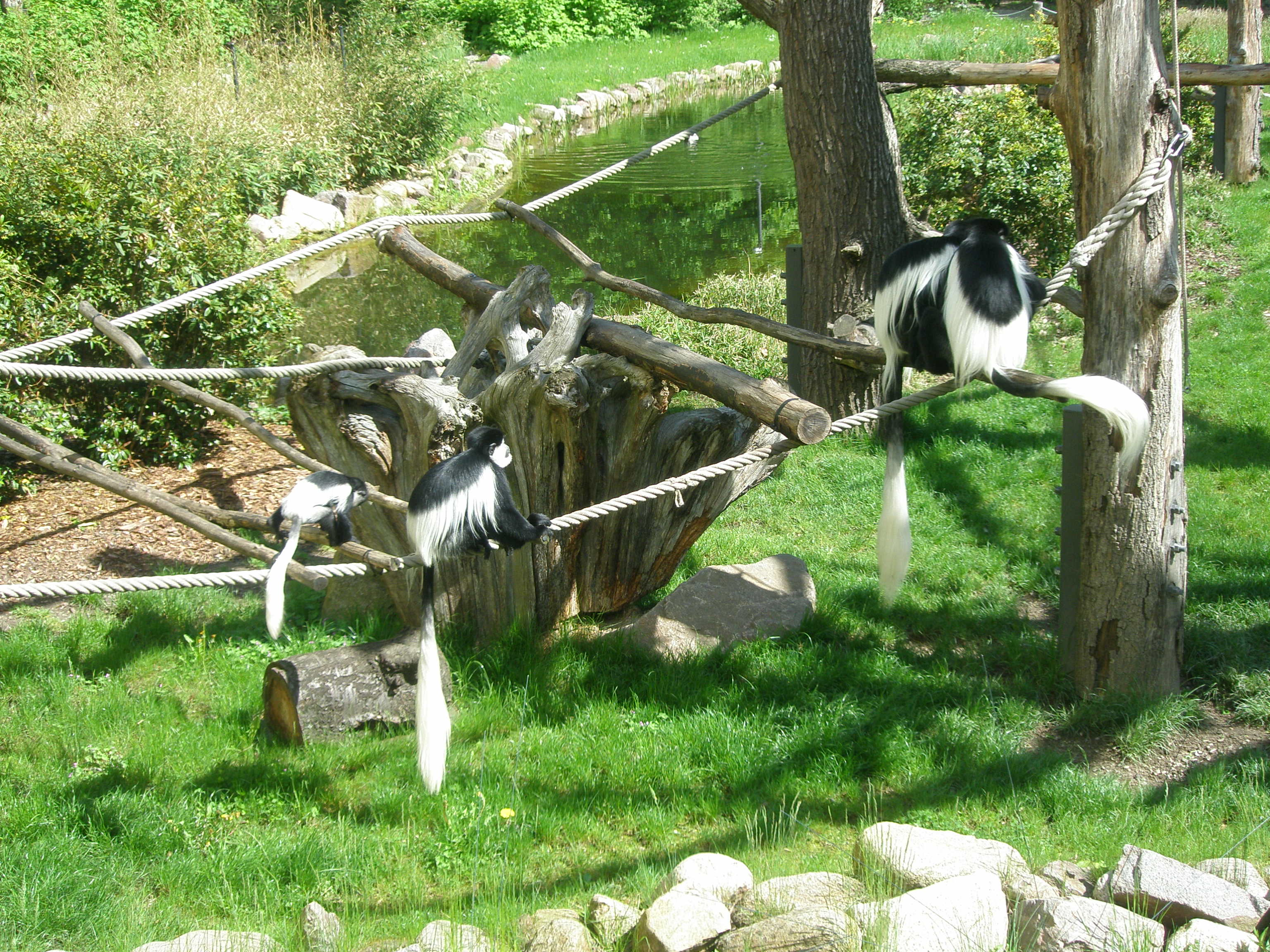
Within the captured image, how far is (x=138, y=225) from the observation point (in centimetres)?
478

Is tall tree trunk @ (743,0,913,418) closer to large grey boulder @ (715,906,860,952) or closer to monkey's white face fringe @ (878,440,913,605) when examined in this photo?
monkey's white face fringe @ (878,440,913,605)

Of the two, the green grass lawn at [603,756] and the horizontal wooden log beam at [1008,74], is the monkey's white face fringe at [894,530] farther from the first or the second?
the horizontal wooden log beam at [1008,74]

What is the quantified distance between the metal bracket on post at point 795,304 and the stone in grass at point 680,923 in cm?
303

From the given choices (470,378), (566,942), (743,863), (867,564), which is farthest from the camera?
(867,564)

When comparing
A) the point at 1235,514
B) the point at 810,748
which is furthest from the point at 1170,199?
the point at 810,748

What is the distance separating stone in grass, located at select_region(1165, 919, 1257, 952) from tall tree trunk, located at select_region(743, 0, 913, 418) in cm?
267

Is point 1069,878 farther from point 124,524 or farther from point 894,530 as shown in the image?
point 124,524

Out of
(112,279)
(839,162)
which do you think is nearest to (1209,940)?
(839,162)

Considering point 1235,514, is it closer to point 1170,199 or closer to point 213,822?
point 1170,199

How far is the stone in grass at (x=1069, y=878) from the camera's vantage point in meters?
2.24

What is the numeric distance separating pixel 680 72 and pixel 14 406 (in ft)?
55.2

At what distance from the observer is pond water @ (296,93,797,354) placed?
24.8 feet

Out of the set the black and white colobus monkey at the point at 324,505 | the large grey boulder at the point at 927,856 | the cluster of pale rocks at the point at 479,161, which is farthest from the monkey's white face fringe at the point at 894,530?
the cluster of pale rocks at the point at 479,161

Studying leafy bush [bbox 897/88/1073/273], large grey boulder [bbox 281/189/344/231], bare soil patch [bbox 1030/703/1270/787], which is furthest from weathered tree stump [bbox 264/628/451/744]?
large grey boulder [bbox 281/189/344/231]
